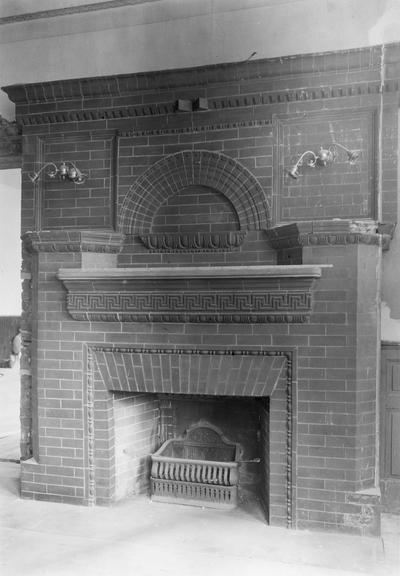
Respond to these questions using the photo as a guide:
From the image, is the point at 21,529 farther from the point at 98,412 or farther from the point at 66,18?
the point at 66,18

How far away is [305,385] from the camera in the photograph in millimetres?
4141

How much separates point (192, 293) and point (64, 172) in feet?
5.20

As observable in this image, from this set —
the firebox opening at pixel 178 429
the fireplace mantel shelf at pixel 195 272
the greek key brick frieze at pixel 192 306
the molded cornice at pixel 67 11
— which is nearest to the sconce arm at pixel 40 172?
the fireplace mantel shelf at pixel 195 272

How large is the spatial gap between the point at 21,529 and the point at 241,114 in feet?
12.0

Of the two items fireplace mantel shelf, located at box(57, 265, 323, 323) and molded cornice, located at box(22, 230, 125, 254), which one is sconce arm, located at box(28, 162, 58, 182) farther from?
fireplace mantel shelf, located at box(57, 265, 323, 323)

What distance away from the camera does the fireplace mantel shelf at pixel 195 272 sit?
398cm

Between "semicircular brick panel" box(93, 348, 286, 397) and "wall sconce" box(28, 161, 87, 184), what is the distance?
4.93ft

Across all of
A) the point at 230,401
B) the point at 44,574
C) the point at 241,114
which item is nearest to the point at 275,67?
the point at 241,114

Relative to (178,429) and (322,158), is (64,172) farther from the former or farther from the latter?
(178,429)

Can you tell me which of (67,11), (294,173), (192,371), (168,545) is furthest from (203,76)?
(168,545)

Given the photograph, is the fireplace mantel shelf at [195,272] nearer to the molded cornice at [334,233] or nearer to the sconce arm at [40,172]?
the molded cornice at [334,233]

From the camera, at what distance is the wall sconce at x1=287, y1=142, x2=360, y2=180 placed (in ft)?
13.8

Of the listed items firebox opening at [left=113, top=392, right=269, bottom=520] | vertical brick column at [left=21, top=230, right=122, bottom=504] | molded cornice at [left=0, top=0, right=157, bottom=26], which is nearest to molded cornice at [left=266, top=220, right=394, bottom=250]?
firebox opening at [left=113, top=392, right=269, bottom=520]

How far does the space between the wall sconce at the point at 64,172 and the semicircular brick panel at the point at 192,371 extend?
1503 mm
